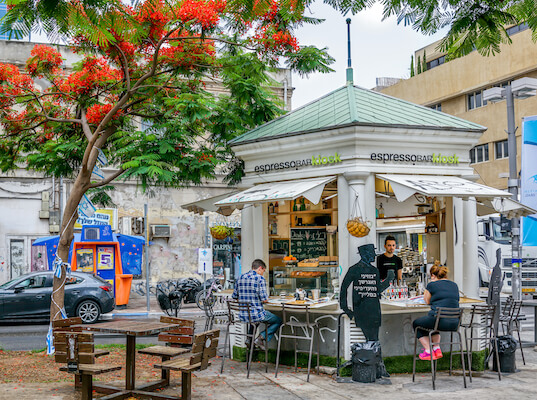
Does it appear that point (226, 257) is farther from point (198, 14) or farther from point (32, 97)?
point (198, 14)

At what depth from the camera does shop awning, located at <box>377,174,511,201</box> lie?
9844mm

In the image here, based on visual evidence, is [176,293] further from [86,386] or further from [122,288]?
[86,386]

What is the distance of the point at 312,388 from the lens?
9.27 meters

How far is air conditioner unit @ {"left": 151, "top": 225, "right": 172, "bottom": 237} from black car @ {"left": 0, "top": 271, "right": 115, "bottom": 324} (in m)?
8.68

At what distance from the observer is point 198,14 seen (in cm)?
1100

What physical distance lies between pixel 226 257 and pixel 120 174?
16.1 m

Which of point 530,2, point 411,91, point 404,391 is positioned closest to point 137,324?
point 404,391

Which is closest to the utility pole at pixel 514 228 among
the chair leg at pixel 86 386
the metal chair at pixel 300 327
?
the metal chair at pixel 300 327

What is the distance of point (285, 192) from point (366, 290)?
6.28ft

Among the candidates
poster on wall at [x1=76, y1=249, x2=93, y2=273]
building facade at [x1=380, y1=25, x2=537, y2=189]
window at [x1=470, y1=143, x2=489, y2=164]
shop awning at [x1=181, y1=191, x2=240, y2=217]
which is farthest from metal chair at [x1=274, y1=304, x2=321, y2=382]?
window at [x1=470, y1=143, x2=489, y2=164]

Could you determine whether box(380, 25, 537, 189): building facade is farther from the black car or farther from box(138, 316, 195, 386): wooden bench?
box(138, 316, 195, 386): wooden bench

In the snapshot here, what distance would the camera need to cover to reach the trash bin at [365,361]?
961cm

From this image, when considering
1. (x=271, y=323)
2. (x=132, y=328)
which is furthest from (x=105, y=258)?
(x=132, y=328)

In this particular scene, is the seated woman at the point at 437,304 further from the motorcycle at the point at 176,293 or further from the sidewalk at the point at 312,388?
the motorcycle at the point at 176,293
